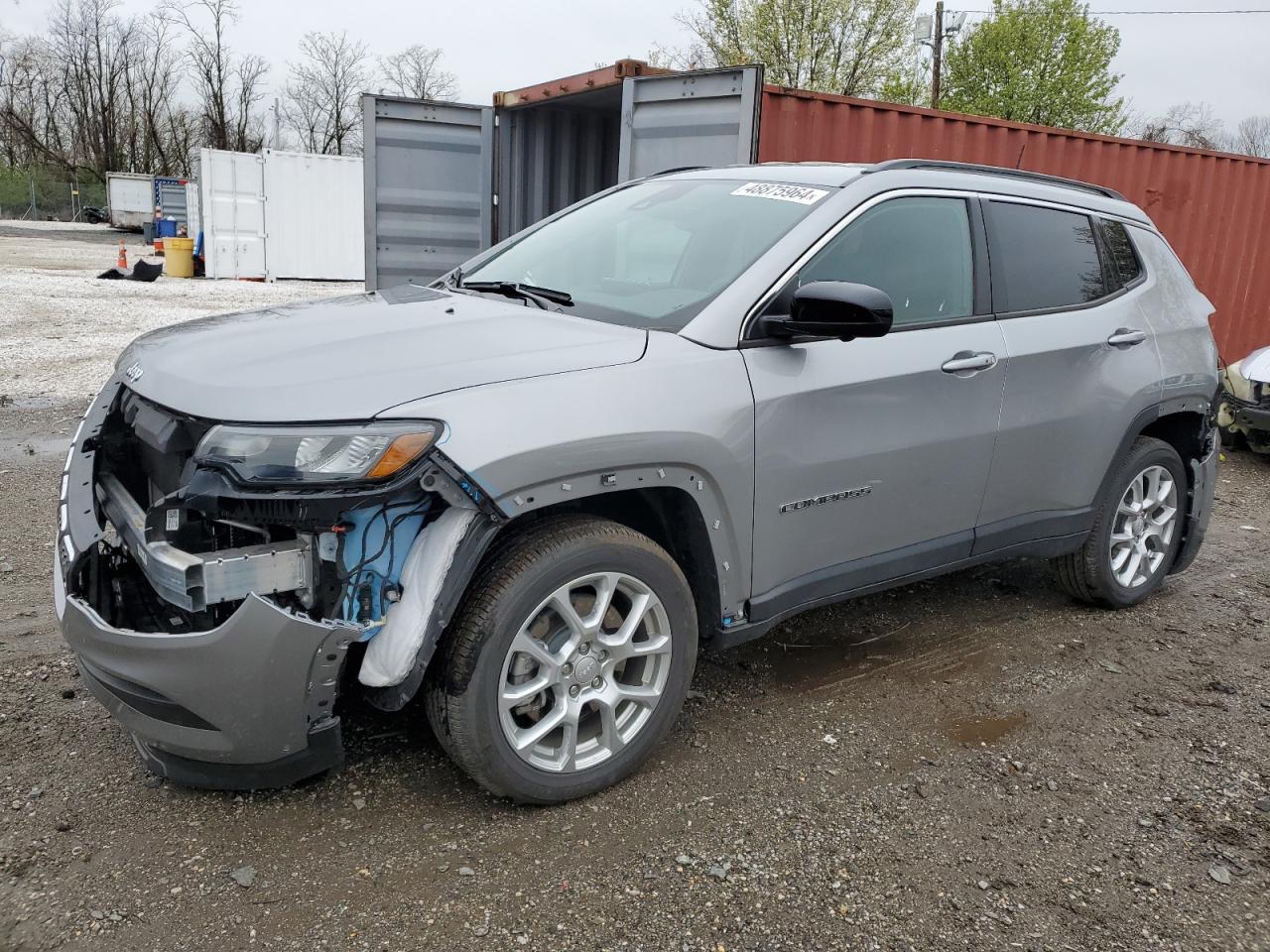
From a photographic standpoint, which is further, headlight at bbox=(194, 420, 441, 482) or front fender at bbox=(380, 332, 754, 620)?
front fender at bbox=(380, 332, 754, 620)

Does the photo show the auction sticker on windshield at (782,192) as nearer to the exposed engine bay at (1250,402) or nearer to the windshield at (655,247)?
the windshield at (655,247)

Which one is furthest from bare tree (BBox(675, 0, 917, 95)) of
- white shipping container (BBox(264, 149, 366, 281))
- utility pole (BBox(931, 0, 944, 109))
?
white shipping container (BBox(264, 149, 366, 281))

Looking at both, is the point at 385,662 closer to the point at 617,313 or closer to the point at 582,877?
the point at 582,877

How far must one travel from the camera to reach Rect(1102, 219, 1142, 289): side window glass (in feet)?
14.2

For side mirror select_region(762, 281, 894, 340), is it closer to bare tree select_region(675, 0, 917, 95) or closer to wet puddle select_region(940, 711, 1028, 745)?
wet puddle select_region(940, 711, 1028, 745)

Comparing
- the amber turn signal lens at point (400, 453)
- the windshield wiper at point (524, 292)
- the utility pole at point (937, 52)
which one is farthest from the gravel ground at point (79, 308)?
the utility pole at point (937, 52)

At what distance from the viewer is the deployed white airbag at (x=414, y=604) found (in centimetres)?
245

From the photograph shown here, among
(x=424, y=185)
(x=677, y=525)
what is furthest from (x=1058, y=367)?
(x=424, y=185)

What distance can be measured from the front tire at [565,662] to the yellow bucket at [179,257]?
22842 millimetres

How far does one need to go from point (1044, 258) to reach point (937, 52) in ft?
101

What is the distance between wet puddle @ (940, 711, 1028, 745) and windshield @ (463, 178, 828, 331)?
171 centimetres

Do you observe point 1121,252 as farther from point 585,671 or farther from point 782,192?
point 585,671

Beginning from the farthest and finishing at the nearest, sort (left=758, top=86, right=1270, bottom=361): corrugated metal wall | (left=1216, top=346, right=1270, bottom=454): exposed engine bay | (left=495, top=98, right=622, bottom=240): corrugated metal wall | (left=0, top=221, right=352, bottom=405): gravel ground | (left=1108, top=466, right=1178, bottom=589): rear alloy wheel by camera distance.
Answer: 1. (left=0, top=221, right=352, bottom=405): gravel ground
2. (left=495, top=98, right=622, bottom=240): corrugated metal wall
3. (left=1216, top=346, right=1270, bottom=454): exposed engine bay
4. (left=758, top=86, right=1270, bottom=361): corrugated metal wall
5. (left=1108, top=466, right=1178, bottom=589): rear alloy wheel

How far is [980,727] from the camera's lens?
3521mm
